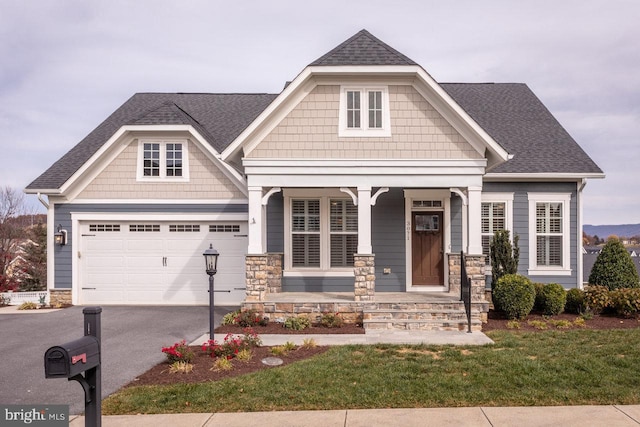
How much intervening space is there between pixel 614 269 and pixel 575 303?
1.57m

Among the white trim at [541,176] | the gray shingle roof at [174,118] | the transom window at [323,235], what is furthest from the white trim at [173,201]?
the white trim at [541,176]

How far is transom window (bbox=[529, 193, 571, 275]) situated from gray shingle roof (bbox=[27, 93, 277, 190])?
9.35 metres

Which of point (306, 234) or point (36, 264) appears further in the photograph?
point (36, 264)

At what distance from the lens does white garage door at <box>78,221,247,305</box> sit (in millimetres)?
14508

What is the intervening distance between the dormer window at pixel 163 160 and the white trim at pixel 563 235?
9.94 m

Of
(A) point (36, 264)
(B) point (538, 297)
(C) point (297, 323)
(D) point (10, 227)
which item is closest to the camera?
(C) point (297, 323)

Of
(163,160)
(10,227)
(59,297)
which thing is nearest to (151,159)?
(163,160)

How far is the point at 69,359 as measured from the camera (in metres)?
4.05

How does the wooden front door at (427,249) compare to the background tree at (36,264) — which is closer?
the wooden front door at (427,249)

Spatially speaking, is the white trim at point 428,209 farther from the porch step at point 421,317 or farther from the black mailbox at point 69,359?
the black mailbox at point 69,359

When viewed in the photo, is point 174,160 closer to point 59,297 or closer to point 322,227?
point 322,227

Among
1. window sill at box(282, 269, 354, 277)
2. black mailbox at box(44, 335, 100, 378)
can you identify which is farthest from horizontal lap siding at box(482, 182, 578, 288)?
black mailbox at box(44, 335, 100, 378)

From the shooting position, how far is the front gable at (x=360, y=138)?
39.0 feet

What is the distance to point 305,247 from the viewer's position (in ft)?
45.2
